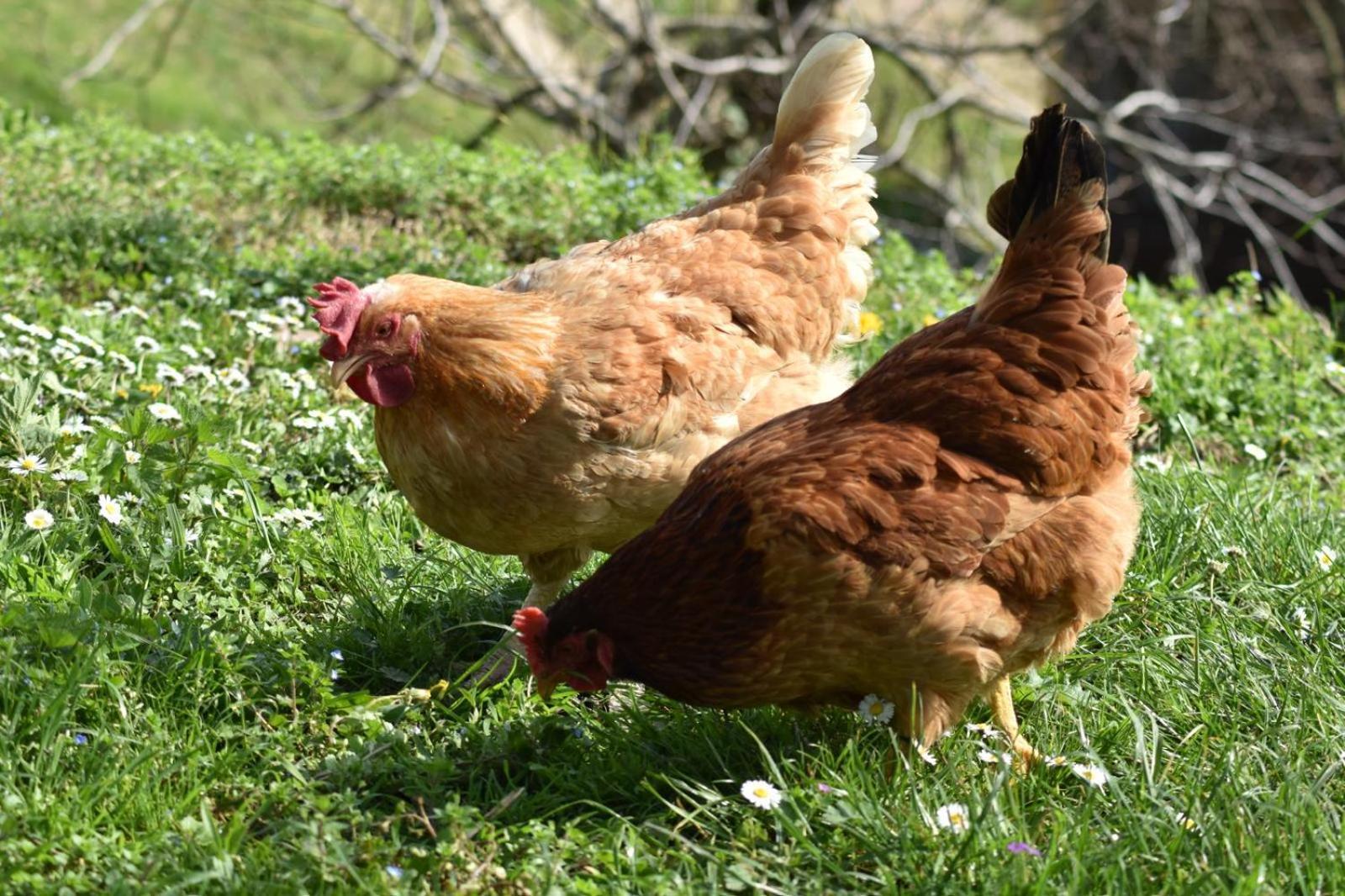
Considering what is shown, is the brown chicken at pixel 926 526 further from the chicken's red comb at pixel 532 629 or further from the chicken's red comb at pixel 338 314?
the chicken's red comb at pixel 338 314

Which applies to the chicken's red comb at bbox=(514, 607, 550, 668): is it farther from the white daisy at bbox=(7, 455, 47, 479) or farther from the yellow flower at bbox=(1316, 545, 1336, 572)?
the yellow flower at bbox=(1316, 545, 1336, 572)

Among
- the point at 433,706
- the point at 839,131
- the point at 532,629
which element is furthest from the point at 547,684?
the point at 839,131

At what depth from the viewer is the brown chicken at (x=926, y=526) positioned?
2.86 m

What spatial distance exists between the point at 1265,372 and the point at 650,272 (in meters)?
2.86

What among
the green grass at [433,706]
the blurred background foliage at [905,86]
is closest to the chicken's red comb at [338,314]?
the green grass at [433,706]

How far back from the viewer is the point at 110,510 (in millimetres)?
3365

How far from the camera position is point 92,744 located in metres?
2.75

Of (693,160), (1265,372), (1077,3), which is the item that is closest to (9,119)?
(693,160)

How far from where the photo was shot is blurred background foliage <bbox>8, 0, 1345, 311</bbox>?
866 cm

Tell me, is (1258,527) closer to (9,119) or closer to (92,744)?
(92,744)

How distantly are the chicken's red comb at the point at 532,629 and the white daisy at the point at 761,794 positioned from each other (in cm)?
57

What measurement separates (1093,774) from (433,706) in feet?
5.30

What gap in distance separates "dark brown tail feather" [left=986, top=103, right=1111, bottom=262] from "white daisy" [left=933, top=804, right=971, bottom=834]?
4.71ft

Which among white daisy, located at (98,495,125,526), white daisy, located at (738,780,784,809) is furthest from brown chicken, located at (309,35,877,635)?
white daisy, located at (738,780,784,809)
